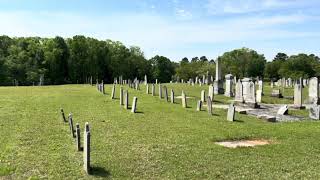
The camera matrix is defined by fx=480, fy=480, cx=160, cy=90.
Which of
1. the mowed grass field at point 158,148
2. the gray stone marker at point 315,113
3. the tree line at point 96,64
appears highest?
the tree line at point 96,64

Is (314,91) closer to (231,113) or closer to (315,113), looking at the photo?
(315,113)

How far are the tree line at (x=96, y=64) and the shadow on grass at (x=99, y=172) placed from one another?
8918 cm

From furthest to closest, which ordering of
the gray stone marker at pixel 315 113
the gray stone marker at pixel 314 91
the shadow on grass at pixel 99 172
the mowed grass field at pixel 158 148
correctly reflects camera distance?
the gray stone marker at pixel 314 91 < the gray stone marker at pixel 315 113 < the mowed grass field at pixel 158 148 < the shadow on grass at pixel 99 172

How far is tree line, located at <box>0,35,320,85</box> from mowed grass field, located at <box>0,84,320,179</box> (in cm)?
8027

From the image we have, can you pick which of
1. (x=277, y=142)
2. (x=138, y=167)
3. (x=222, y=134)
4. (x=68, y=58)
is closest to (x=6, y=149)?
(x=138, y=167)

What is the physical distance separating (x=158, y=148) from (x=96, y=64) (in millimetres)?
108477

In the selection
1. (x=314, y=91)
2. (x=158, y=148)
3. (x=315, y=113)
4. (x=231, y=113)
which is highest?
(x=314, y=91)

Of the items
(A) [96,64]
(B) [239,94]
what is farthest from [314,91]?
(A) [96,64]

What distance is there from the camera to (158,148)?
16406 mm

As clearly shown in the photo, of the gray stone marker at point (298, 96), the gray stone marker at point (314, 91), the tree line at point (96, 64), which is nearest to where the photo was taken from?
the gray stone marker at point (298, 96)

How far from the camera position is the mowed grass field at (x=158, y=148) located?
13.3 metres

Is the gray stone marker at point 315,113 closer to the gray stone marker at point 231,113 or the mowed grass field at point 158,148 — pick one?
the mowed grass field at point 158,148

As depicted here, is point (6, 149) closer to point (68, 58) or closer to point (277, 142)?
point (277, 142)

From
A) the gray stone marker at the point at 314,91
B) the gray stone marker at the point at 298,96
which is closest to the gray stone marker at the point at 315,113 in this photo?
the gray stone marker at the point at 298,96
